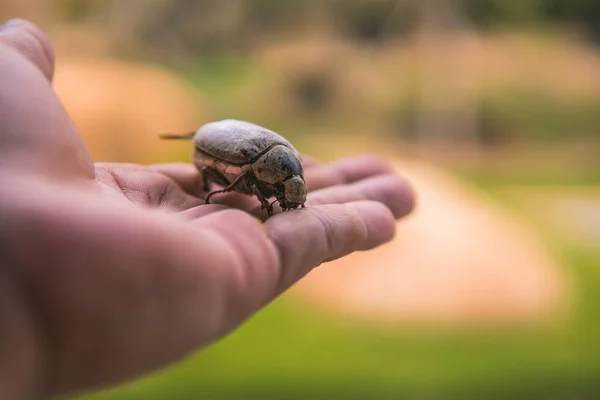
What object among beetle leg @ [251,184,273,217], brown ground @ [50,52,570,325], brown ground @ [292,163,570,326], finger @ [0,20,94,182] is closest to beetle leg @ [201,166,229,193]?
beetle leg @ [251,184,273,217]

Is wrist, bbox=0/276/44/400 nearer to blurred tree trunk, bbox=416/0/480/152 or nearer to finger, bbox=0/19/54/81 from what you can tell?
finger, bbox=0/19/54/81

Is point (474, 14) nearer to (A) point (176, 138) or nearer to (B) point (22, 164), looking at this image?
(A) point (176, 138)

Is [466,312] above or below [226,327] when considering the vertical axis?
below

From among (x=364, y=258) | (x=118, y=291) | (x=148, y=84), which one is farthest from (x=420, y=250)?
(x=118, y=291)

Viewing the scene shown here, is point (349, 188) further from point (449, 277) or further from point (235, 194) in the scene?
point (449, 277)

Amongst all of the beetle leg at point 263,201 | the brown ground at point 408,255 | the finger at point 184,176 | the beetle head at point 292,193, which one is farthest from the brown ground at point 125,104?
the beetle head at point 292,193

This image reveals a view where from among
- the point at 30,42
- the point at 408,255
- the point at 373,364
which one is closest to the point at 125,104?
the point at 30,42

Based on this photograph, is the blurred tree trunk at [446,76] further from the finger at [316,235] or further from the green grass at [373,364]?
the finger at [316,235]
